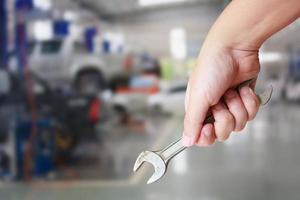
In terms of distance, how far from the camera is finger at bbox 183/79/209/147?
0.78 metres

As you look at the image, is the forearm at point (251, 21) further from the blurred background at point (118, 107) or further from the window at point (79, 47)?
the window at point (79, 47)

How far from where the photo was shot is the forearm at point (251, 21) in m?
0.70

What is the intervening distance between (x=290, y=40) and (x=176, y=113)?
11.7 ft

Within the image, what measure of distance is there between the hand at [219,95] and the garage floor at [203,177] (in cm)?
292

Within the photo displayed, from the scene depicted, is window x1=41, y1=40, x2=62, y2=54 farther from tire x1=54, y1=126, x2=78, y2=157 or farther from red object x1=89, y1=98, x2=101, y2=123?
tire x1=54, y1=126, x2=78, y2=157

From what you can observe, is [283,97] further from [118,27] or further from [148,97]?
[118,27]

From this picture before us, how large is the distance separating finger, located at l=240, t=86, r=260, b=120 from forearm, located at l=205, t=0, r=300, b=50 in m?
0.09

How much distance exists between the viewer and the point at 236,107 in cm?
81

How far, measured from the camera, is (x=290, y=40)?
33.1 feet

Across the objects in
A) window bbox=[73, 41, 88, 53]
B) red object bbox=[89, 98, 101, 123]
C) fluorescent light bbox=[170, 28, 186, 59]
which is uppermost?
window bbox=[73, 41, 88, 53]

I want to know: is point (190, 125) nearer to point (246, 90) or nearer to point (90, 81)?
point (246, 90)

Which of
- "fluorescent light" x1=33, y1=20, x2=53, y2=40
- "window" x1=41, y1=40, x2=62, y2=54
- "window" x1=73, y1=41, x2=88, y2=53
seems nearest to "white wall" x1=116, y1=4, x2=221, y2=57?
"window" x1=73, y1=41, x2=88, y2=53

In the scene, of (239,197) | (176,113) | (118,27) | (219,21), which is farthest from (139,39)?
(219,21)

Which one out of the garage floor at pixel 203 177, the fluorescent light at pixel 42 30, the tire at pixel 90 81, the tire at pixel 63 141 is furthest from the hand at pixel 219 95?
the tire at pixel 90 81
